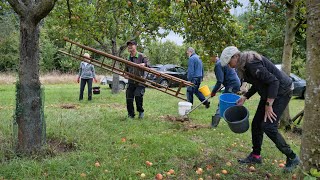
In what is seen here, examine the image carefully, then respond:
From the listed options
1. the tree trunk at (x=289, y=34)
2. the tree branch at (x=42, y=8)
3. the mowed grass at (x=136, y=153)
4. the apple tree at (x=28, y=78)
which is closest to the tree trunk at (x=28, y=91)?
the apple tree at (x=28, y=78)

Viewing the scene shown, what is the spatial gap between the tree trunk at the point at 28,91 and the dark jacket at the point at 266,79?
2.86 metres

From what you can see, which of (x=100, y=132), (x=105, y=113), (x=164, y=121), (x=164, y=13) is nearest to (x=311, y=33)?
(x=164, y=13)

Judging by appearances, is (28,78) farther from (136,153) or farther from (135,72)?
(135,72)

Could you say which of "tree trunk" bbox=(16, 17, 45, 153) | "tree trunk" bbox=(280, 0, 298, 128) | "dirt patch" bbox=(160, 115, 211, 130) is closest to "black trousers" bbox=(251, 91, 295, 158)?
"dirt patch" bbox=(160, 115, 211, 130)

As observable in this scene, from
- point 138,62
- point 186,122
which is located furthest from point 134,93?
point 186,122

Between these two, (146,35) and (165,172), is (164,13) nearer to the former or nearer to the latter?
(165,172)

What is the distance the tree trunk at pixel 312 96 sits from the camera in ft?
9.12

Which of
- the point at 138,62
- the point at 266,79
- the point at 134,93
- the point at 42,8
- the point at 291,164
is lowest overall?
the point at 291,164

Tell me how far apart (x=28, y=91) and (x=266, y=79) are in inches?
124

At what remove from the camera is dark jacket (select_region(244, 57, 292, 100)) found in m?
4.04

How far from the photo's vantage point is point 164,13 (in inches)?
226

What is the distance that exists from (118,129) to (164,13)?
2475mm

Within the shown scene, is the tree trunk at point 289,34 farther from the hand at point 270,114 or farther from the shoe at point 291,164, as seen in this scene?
the hand at point 270,114

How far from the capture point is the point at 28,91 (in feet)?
14.5
